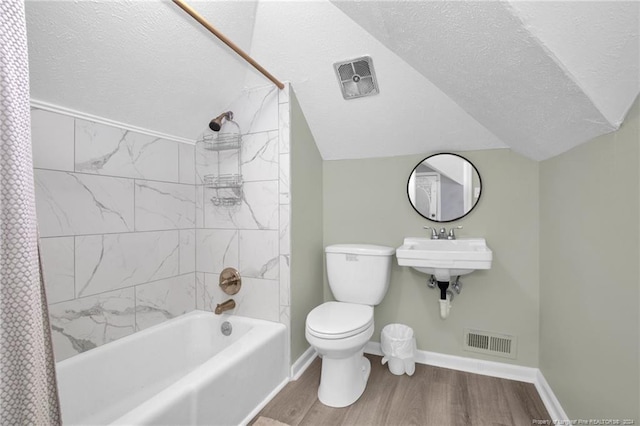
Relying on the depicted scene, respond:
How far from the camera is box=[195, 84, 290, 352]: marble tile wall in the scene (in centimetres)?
194

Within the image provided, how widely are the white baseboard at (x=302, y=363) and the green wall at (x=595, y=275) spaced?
1434mm

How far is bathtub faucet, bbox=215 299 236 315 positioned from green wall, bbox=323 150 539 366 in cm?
75

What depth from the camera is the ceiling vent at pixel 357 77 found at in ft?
5.83

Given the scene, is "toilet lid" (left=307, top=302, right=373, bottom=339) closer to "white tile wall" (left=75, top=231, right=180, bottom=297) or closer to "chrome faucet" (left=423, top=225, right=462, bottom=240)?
"chrome faucet" (left=423, top=225, right=462, bottom=240)

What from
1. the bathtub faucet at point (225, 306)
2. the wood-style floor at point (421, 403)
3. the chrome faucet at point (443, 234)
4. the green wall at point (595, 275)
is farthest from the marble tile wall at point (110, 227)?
the green wall at point (595, 275)

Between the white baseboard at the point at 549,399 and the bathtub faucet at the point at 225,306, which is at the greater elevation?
the bathtub faucet at the point at 225,306

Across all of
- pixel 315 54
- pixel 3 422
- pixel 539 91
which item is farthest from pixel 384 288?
pixel 3 422

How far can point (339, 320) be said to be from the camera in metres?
1.75

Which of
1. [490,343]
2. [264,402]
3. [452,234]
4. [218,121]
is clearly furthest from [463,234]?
[218,121]

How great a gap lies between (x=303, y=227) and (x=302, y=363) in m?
0.93

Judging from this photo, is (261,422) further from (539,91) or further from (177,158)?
(539,91)

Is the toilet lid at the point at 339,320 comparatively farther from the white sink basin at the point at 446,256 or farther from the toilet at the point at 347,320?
the white sink basin at the point at 446,256

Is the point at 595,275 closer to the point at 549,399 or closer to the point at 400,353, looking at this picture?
the point at 549,399

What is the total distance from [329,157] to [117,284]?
1.62m
